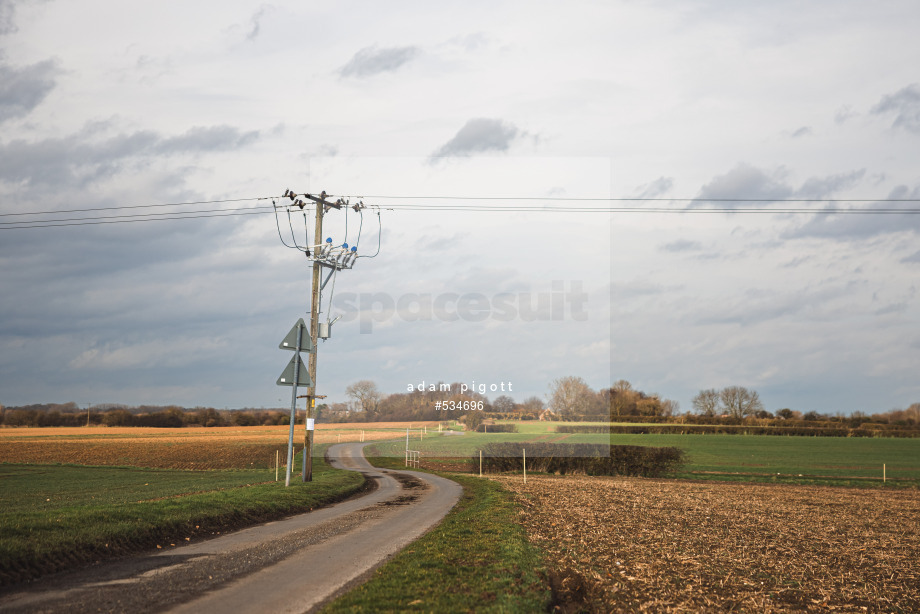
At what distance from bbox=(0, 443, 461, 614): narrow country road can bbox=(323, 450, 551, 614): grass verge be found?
446 millimetres

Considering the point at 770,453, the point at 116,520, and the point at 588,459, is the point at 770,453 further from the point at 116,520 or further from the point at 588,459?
the point at 116,520

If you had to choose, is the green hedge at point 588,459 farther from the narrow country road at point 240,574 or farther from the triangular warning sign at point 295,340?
the narrow country road at point 240,574

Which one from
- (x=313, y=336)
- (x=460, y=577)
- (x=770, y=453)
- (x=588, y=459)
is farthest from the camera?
(x=770, y=453)

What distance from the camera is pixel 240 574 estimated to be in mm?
8938

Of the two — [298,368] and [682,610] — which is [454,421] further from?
[682,610]

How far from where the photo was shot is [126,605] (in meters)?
7.09

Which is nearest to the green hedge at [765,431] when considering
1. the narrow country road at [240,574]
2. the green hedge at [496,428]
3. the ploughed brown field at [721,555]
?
the green hedge at [496,428]

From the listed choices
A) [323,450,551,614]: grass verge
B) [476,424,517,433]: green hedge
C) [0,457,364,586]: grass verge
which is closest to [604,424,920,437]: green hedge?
[476,424,517,433]: green hedge

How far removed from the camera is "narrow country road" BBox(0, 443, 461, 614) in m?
7.25

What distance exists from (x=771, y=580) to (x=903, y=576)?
345 centimetres

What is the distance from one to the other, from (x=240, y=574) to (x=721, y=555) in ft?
31.0

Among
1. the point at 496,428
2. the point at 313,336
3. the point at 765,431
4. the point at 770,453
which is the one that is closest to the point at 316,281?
the point at 313,336

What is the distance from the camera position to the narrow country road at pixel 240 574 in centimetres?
725

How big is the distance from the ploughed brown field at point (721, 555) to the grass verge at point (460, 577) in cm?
59
